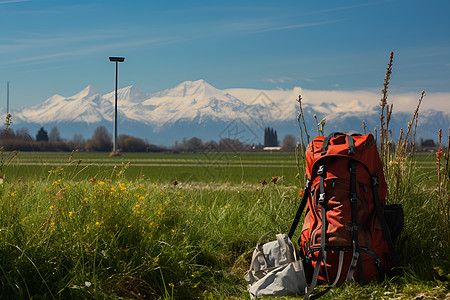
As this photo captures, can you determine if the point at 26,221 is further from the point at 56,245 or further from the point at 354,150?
the point at 354,150

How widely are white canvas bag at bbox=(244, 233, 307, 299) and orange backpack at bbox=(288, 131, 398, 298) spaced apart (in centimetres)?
16

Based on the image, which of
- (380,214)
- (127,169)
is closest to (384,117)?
(380,214)

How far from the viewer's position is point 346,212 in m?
3.73

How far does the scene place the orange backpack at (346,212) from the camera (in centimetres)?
374

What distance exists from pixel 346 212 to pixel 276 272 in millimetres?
803

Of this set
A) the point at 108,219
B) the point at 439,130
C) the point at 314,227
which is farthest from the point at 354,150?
the point at 108,219

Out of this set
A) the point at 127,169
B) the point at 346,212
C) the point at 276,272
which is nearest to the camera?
the point at 346,212

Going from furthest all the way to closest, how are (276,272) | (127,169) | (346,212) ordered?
(127,169) < (276,272) < (346,212)

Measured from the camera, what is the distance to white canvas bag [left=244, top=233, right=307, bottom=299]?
12.4 feet

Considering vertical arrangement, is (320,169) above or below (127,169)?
above


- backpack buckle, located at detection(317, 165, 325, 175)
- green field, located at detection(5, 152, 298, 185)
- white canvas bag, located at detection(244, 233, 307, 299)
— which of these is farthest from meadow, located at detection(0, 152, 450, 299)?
backpack buckle, located at detection(317, 165, 325, 175)

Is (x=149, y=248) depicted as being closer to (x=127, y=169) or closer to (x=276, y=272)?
(x=276, y=272)

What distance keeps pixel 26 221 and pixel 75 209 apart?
1.43 ft

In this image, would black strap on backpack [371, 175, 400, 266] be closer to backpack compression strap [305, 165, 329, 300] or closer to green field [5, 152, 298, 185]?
backpack compression strap [305, 165, 329, 300]
